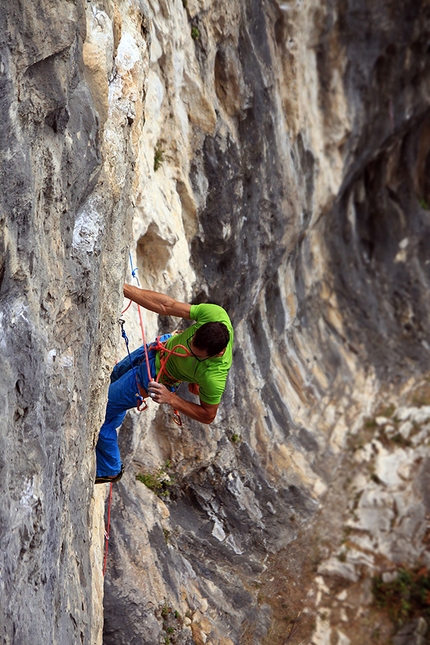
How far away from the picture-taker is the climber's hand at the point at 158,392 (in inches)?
191

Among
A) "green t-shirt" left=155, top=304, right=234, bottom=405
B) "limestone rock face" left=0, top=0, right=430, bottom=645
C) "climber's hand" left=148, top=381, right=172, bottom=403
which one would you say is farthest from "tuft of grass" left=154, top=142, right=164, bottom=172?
"climber's hand" left=148, top=381, right=172, bottom=403

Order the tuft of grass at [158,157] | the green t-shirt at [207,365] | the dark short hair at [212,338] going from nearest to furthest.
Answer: the dark short hair at [212,338], the green t-shirt at [207,365], the tuft of grass at [158,157]

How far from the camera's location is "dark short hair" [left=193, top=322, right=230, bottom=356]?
472 centimetres

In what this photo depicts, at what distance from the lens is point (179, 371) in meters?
5.23

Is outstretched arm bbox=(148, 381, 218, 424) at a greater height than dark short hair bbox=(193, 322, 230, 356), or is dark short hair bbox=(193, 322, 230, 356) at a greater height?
dark short hair bbox=(193, 322, 230, 356)

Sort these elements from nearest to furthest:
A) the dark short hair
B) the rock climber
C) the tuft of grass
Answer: the dark short hair < the rock climber < the tuft of grass

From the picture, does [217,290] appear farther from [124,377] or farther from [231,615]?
[231,615]

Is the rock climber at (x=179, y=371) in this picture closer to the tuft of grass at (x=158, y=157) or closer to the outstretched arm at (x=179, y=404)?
the outstretched arm at (x=179, y=404)

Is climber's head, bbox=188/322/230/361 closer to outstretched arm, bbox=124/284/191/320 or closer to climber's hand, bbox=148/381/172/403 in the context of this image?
outstretched arm, bbox=124/284/191/320

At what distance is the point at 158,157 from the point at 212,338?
292cm

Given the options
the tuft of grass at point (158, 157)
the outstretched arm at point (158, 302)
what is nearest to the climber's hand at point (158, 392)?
the outstretched arm at point (158, 302)

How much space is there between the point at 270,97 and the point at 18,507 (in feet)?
24.2

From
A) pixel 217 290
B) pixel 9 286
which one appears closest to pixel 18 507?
pixel 9 286

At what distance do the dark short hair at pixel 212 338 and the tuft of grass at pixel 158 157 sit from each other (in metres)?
2.66
